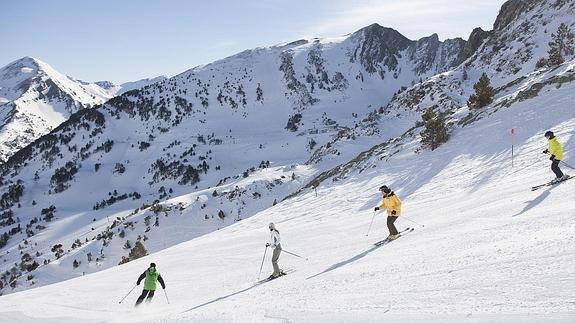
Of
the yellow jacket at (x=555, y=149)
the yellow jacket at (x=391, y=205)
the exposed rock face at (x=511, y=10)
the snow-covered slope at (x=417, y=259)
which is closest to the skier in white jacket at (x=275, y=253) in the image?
the snow-covered slope at (x=417, y=259)

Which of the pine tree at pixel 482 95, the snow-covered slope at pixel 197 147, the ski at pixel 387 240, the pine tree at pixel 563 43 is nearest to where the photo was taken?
the ski at pixel 387 240

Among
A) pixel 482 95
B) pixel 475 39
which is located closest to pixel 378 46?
pixel 475 39

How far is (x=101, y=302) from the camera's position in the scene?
1468 cm

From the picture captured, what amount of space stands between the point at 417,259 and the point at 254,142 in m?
97.9

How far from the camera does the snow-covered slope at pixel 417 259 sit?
6.64m

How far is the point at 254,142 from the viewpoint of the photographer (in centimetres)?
10681

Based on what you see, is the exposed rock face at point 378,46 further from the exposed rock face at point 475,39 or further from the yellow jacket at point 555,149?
the yellow jacket at point 555,149

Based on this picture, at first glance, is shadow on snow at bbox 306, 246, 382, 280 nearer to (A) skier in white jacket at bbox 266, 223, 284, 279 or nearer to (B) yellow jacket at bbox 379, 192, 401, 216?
(B) yellow jacket at bbox 379, 192, 401, 216

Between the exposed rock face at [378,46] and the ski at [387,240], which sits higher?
the exposed rock face at [378,46]

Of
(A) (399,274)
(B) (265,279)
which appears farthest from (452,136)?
(A) (399,274)

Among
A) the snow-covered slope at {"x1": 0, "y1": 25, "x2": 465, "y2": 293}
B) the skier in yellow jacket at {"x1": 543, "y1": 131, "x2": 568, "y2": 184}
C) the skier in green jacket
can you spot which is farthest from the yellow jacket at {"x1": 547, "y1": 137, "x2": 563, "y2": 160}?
the snow-covered slope at {"x1": 0, "y1": 25, "x2": 465, "y2": 293}

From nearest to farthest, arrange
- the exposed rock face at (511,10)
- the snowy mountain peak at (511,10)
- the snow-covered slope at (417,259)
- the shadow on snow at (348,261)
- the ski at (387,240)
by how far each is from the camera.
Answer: the snow-covered slope at (417,259), the shadow on snow at (348,261), the ski at (387,240), the snowy mountain peak at (511,10), the exposed rock face at (511,10)

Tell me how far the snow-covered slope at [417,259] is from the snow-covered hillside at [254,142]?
0.58 meters

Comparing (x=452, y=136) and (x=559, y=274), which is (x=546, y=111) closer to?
(x=452, y=136)
